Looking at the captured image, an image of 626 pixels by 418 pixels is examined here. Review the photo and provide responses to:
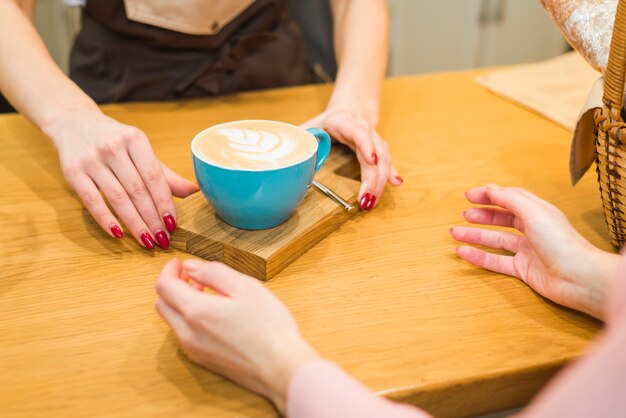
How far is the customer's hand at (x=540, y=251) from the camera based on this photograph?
67 cm

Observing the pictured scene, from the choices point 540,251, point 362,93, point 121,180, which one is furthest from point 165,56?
point 540,251

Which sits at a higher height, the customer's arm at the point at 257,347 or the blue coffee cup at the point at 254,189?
the blue coffee cup at the point at 254,189

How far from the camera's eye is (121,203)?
31.1 inches

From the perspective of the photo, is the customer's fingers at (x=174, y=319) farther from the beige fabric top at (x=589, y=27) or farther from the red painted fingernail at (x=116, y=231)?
the beige fabric top at (x=589, y=27)

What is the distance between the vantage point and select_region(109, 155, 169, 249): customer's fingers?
783 millimetres

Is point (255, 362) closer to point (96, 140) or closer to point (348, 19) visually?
point (96, 140)

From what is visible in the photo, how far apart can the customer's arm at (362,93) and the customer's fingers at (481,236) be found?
0.13 metres

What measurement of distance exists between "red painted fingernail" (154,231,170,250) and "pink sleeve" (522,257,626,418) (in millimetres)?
491

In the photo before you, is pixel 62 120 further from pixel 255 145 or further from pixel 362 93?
pixel 362 93

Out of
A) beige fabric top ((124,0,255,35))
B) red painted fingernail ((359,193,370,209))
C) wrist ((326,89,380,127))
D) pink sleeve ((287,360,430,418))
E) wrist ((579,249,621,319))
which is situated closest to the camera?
pink sleeve ((287,360,430,418))

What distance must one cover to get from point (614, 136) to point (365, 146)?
13.4 inches

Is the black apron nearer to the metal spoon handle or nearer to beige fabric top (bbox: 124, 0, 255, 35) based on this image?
beige fabric top (bbox: 124, 0, 255, 35)

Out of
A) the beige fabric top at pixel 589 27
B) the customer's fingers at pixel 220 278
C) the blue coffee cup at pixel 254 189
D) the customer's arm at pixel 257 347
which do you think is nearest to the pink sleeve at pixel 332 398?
the customer's arm at pixel 257 347

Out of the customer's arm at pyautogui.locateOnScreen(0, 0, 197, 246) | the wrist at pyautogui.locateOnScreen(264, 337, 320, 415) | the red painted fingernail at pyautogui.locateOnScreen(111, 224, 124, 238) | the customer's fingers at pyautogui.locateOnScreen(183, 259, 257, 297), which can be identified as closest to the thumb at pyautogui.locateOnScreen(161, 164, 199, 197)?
the customer's arm at pyautogui.locateOnScreen(0, 0, 197, 246)
